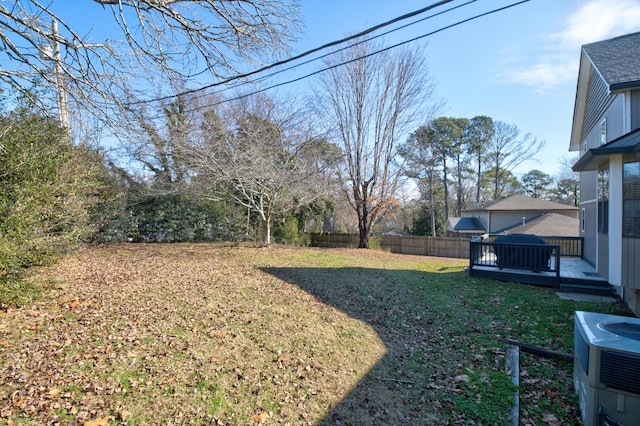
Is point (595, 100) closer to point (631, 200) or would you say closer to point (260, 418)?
point (631, 200)

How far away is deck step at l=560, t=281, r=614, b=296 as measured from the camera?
755 cm

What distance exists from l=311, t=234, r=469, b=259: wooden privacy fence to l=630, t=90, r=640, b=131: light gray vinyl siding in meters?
11.8

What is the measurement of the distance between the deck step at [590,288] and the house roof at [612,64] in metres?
4.55

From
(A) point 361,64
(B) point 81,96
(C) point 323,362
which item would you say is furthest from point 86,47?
(A) point 361,64

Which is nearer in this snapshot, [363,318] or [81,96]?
[81,96]

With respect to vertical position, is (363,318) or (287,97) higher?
(287,97)

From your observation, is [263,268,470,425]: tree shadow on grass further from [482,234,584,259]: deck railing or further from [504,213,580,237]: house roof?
[504,213,580,237]: house roof

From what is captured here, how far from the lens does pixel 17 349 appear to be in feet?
10.7

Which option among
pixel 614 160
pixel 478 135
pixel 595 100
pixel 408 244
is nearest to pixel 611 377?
pixel 614 160

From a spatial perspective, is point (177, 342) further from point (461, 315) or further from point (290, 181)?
point (290, 181)

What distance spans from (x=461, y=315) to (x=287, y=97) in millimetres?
9175

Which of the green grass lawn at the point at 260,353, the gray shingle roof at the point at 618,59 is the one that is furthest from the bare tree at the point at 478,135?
the green grass lawn at the point at 260,353

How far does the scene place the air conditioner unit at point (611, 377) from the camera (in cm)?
250

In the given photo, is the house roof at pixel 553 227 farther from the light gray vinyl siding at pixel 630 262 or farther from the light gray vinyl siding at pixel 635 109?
the light gray vinyl siding at pixel 630 262
